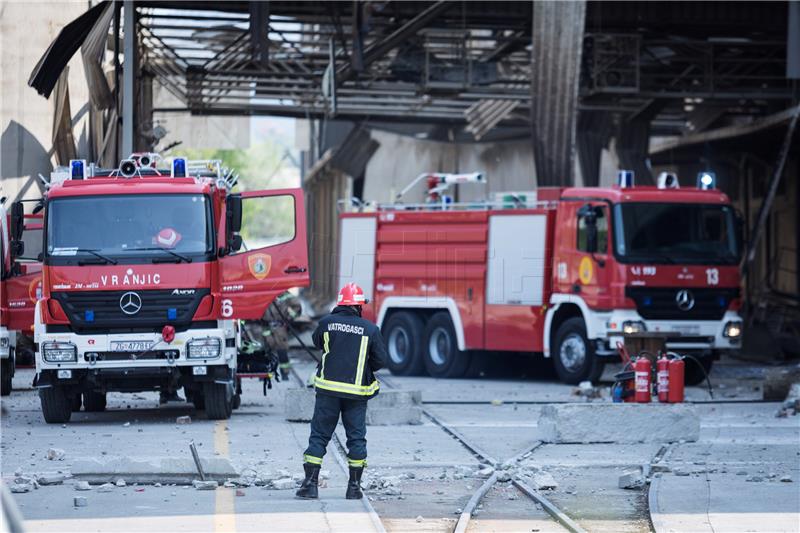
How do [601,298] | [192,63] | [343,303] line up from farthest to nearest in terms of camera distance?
[192,63], [601,298], [343,303]

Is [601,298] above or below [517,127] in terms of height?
below

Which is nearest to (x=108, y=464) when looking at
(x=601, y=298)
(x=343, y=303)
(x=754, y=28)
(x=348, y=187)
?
(x=343, y=303)

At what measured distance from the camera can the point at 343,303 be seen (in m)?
10.3

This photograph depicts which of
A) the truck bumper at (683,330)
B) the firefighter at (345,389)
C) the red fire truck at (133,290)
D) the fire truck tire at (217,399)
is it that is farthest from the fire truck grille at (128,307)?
the truck bumper at (683,330)

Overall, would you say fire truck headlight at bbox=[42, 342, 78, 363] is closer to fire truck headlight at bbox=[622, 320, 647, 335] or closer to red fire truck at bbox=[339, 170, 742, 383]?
red fire truck at bbox=[339, 170, 742, 383]

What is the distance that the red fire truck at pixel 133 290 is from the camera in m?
15.1

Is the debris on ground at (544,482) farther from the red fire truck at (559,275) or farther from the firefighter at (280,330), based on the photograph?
the red fire truck at (559,275)

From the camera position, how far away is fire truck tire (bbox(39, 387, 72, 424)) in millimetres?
15492

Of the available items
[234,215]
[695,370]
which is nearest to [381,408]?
[234,215]

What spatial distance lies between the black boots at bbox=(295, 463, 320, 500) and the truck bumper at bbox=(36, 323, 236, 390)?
5.20m

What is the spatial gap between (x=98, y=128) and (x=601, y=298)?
33.1 feet

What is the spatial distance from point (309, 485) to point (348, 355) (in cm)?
95

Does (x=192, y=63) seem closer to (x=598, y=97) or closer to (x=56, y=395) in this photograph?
(x=598, y=97)

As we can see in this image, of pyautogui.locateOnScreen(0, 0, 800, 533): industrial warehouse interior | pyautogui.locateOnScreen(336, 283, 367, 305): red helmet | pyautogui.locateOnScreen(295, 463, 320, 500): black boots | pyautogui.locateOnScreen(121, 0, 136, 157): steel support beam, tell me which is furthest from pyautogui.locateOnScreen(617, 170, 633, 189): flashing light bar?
pyautogui.locateOnScreen(295, 463, 320, 500): black boots
